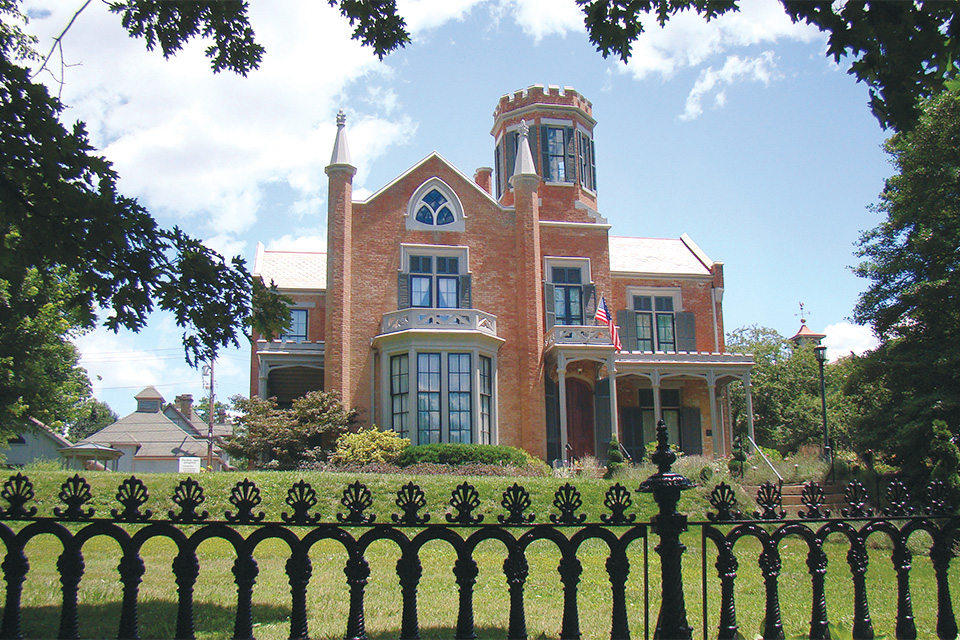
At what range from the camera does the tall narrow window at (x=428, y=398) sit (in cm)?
2270

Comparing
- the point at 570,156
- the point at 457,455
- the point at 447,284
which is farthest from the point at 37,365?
the point at 570,156

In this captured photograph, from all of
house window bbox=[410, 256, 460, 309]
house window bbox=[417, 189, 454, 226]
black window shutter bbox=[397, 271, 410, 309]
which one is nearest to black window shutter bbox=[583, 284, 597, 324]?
house window bbox=[410, 256, 460, 309]

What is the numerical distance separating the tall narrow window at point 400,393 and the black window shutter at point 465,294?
296cm

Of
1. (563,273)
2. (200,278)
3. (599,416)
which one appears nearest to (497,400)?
(599,416)

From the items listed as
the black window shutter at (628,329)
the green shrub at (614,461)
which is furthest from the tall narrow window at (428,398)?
the black window shutter at (628,329)

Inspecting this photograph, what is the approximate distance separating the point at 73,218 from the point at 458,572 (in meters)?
4.10

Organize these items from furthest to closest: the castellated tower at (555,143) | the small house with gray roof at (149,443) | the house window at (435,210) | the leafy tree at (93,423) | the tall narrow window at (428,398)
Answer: the leafy tree at (93,423) < the small house with gray roof at (149,443) < the castellated tower at (555,143) < the house window at (435,210) < the tall narrow window at (428,398)

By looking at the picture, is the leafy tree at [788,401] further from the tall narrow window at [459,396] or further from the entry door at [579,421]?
the tall narrow window at [459,396]

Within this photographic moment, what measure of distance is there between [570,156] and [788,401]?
19602 mm

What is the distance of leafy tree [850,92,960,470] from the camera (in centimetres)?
1886

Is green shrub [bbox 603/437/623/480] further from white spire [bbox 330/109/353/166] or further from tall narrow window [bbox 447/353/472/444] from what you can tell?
white spire [bbox 330/109/353/166]

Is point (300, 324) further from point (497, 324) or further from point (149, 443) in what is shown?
point (149, 443)

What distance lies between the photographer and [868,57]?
4602 mm

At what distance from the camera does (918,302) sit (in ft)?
66.6
